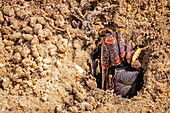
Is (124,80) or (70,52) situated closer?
(70,52)

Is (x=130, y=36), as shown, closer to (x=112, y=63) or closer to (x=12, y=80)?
(x=112, y=63)

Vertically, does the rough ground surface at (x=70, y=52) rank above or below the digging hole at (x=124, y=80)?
above

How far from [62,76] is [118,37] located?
532 mm

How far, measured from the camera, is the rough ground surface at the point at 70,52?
221cm

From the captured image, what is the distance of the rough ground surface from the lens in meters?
2.21

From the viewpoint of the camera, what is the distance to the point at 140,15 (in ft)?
8.75

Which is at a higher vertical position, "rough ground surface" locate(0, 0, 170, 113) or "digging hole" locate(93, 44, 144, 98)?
"rough ground surface" locate(0, 0, 170, 113)

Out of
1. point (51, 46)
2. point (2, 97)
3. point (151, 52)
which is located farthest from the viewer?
point (151, 52)

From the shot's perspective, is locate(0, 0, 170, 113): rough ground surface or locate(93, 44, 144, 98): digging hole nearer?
locate(0, 0, 170, 113): rough ground surface

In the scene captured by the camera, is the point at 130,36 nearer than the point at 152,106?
No

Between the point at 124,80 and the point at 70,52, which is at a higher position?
the point at 70,52

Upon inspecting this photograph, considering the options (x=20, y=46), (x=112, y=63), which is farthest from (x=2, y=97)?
(x=112, y=63)

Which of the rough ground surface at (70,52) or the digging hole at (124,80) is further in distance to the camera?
the digging hole at (124,80)

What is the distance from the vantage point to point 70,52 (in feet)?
8.05
